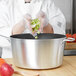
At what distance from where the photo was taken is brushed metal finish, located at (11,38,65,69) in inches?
34.6

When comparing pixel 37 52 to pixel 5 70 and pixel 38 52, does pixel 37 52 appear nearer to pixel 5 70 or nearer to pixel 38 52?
pixel 38 52

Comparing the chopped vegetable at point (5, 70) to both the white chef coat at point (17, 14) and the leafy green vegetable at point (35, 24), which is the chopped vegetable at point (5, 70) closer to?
the leafy green vegetable at point (35, 24)

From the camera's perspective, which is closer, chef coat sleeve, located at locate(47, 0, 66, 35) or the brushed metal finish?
the brushed metal finish

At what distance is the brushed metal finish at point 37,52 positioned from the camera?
88 cm

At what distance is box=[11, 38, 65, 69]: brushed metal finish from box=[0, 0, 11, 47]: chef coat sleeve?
0.71 metres

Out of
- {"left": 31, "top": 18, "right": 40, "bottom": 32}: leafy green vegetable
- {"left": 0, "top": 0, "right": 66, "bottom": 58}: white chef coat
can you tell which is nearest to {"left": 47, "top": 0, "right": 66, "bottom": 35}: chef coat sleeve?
{"left": 0, "top": 0, "right": 66, "bottom": 58}: white chef coat

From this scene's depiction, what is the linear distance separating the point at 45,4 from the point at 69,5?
3.70 feet

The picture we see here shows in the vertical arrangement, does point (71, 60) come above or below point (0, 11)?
below

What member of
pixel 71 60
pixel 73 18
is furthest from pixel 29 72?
pixel 73 18

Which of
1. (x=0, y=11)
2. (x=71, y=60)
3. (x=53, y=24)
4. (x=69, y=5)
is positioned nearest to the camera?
(x=71, y=60)

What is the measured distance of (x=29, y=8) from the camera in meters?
1.81

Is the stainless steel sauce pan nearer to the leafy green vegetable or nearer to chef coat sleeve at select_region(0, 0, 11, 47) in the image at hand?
the leafy green vegetable

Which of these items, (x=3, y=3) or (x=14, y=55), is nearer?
(x=14, y=55)

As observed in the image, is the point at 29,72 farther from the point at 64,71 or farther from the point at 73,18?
the point at 73,18
